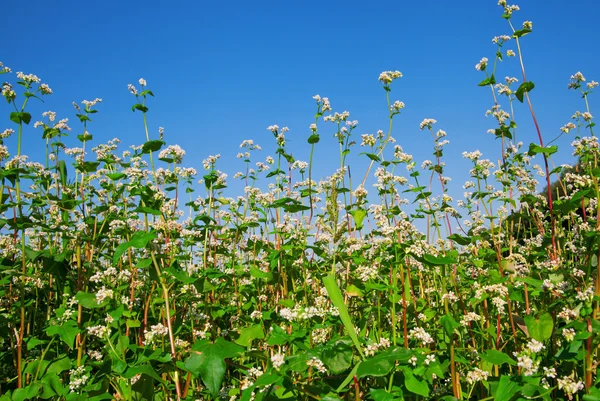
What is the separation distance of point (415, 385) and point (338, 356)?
420 millimetres

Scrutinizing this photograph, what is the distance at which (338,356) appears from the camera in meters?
2.42

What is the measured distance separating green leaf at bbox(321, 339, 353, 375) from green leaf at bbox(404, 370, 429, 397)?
31 cm

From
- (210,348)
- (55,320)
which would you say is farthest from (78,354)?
(210,348)

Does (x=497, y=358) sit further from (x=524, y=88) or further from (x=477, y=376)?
(x=524, y=88)

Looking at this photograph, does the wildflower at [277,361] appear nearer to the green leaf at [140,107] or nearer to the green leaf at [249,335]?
the green leaf at [249,335]

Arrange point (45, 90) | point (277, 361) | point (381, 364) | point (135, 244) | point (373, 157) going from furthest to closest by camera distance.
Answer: point (45, 90) < point (373, 157) < point (135, 244) < point (277, 361) < point (381, 364)

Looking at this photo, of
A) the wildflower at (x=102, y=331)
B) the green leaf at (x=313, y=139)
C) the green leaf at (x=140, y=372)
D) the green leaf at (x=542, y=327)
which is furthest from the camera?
the green leaf at (x=313, y=139)

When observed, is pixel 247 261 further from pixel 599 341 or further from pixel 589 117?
pixel 589 117

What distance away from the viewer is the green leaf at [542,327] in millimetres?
2721

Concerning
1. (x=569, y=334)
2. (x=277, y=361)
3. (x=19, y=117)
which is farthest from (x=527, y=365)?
(x=19, y=117)

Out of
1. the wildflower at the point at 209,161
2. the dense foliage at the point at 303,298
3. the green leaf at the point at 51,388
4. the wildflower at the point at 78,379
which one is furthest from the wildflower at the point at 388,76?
the green leaf at the point at 51,388

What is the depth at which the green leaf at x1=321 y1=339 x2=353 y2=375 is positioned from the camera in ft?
7.80

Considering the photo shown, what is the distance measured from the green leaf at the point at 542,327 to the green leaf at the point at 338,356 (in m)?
1.19

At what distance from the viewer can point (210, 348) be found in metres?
2.34
